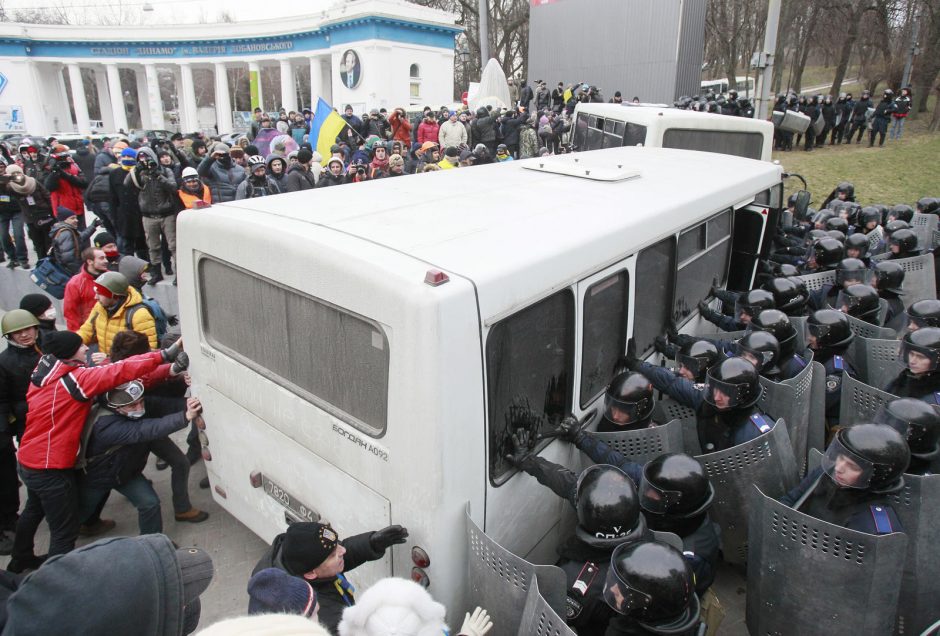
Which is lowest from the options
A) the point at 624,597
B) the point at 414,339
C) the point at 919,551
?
the point at 919,551

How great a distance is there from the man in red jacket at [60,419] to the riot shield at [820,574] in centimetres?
352

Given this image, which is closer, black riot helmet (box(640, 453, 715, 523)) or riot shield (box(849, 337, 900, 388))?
black riot helmet (box(640, 453, 715, 523))

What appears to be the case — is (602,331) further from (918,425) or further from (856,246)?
(856,246)

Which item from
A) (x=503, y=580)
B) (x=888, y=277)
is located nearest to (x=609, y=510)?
(x=503, y=580)

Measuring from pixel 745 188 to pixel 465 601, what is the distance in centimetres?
450

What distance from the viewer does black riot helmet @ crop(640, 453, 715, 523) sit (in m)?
Answer: 2.85

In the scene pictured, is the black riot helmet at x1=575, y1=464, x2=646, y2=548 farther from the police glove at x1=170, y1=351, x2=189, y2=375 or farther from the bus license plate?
the police glove at x1=170, y1=351, x2=189, y2=375

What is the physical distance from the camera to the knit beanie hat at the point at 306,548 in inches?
101

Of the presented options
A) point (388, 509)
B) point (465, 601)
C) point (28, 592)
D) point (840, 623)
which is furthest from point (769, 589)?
point (28, 592)

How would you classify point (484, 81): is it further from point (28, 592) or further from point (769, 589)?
point (28, 592)

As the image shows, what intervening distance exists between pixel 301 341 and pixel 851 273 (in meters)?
5.30

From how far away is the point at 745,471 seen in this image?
3.38 m

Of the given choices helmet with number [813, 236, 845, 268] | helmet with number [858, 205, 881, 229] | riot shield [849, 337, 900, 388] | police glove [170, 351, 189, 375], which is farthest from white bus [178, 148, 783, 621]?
helmet with number [858, 205, 881, 229]

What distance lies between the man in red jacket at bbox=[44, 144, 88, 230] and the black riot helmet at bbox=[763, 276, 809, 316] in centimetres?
914
